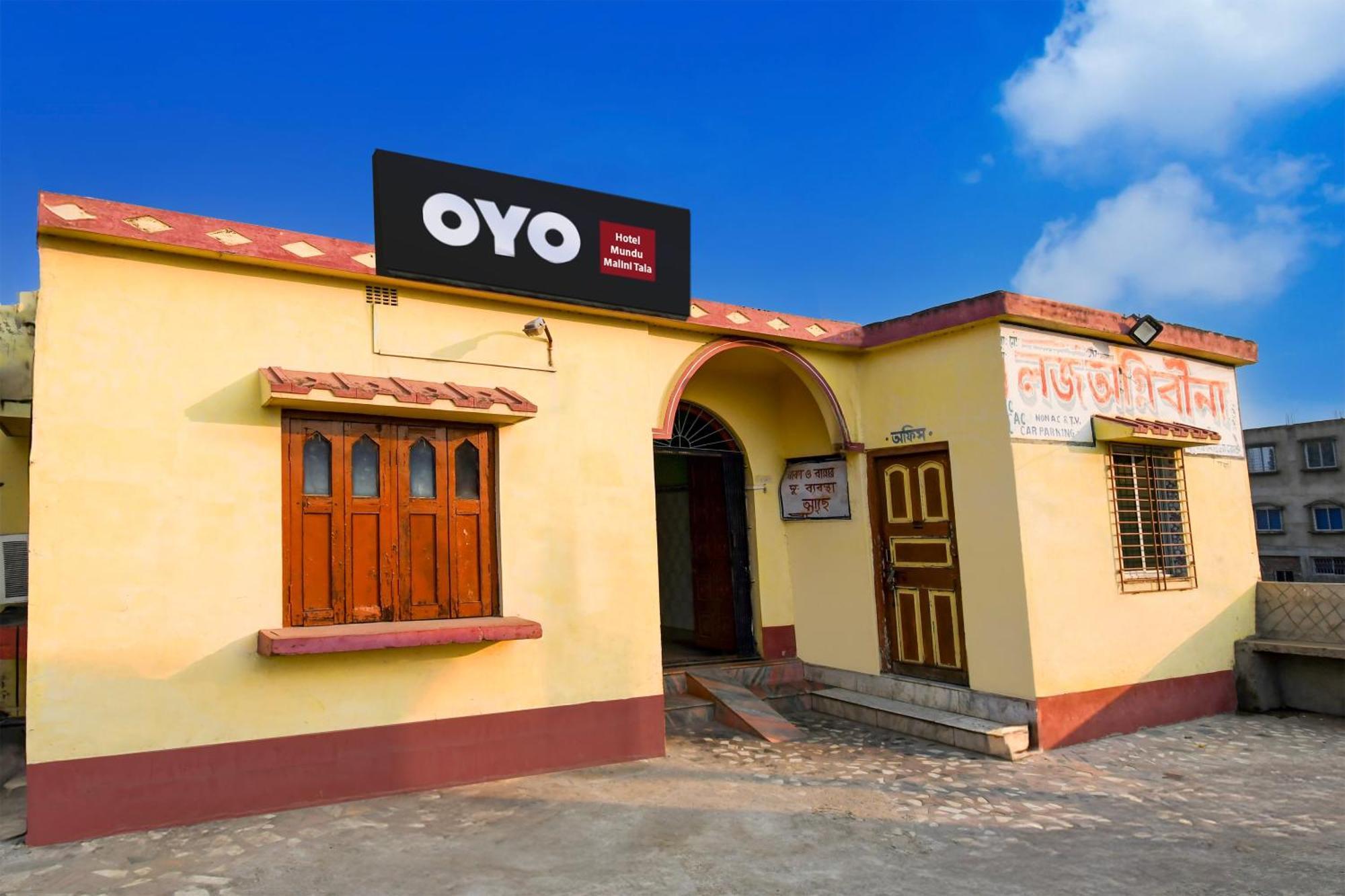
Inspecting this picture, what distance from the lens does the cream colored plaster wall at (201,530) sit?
15.8 ft

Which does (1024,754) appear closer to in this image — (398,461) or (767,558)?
(767,558)

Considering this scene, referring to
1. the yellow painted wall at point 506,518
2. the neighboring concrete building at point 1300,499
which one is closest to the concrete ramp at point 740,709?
the yellow painted wall at point 506,518

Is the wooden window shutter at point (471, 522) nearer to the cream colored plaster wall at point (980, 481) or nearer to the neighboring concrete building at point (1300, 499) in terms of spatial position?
the cream colored plaster wall at point (980, 481)

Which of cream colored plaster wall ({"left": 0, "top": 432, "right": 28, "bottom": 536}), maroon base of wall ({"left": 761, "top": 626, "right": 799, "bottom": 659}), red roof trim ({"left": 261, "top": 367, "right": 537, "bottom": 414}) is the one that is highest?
red roof trim ({"left": 261, "top": 367, "right": 537, "bottom": 414})

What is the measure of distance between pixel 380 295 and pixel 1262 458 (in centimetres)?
3335

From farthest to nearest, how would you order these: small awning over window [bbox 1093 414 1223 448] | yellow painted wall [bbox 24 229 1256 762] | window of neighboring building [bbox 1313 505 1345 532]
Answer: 1. window of neighboring building [bbox 1313 505 1345 532]
2. small awning over window [bbox 1093 414 1223 448]
3. yellow painted wall [bbox 24 229 1256 762]

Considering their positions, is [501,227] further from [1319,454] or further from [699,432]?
[1319,454]

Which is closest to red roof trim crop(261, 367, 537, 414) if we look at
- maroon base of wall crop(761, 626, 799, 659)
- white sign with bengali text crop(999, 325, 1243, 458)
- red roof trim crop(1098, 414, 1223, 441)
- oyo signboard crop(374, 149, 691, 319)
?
oyo signboard crop(374, 149, 691, 319)

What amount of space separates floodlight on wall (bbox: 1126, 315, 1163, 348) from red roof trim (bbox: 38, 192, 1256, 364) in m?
0.08

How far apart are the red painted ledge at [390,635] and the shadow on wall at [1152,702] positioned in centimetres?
429

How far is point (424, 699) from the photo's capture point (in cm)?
573

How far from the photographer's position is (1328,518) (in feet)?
92.9

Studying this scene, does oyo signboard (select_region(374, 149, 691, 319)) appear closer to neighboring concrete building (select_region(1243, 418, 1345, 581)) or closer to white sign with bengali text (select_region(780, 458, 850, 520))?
white sign with bengali text (select_region(780, 458, 850, 520))

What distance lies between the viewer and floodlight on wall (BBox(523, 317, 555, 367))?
6.39m
